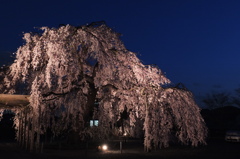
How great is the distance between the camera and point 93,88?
17688mm

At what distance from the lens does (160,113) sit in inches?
601

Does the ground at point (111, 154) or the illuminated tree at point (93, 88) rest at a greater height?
the illuminated tree at point (93, 88)

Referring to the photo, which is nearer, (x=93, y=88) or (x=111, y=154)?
(x=111, y=154)

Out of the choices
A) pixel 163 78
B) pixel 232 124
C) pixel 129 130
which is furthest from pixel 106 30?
pixel 232 124

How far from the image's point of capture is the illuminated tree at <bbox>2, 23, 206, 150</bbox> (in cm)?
1453

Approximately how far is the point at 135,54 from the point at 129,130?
10300 millimetres

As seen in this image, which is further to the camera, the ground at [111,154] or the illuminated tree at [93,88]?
the illuminated tree at [93,88]

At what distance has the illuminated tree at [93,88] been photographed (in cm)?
1453

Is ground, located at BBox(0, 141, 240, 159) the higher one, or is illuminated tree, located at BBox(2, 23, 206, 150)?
illuminated tree, located at BBox(2, 23, 206, 150)

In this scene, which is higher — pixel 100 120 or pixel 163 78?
pixel 163 78

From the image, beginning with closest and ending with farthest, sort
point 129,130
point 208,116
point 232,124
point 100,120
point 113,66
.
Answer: point 113,66 < point 100,120 < point 129,130 < point 232,124 < point 208,116

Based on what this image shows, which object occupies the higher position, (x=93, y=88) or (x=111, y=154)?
(x=93, y=88)

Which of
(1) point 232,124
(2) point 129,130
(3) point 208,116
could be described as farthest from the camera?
(3) point 208,116

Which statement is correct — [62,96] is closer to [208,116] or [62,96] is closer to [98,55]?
[98,55]
